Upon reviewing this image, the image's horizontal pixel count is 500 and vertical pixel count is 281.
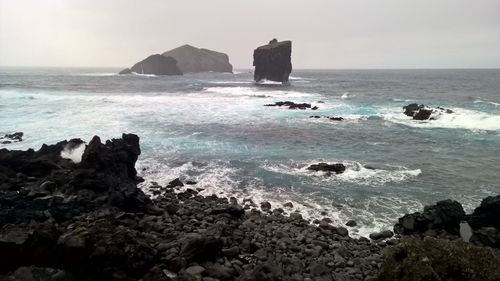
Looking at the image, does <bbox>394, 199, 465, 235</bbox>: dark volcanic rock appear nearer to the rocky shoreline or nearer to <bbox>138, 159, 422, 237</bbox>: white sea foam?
the rocky shoreline

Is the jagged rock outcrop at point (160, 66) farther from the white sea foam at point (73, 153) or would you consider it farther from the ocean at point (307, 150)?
the white sea foam at point (73, 153)

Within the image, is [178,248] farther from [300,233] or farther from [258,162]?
[258,162]

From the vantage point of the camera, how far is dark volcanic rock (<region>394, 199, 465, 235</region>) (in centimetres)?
1352

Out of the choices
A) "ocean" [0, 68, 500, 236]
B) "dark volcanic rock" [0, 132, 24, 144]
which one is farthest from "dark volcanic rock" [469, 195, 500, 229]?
"dark volcanic rock" [0, 132, 24, 144]

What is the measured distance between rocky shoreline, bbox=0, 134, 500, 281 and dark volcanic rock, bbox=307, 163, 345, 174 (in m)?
5.55

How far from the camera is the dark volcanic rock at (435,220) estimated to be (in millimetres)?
13516

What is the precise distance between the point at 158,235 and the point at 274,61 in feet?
298

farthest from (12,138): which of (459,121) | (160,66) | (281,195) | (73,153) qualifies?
(160,66)

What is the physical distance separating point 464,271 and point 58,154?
19.5 meters

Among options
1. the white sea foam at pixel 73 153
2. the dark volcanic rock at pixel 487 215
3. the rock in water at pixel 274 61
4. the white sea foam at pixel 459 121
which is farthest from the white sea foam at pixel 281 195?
the rock in water at pixel 274 61

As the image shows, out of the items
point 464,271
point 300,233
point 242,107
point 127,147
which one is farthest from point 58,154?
point 242,107

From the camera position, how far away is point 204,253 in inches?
422

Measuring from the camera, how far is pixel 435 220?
44.3 feet

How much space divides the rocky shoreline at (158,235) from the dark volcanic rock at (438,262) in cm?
3
